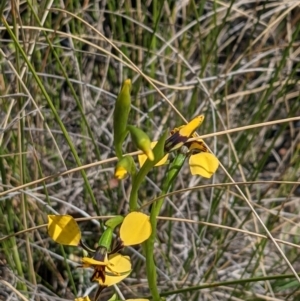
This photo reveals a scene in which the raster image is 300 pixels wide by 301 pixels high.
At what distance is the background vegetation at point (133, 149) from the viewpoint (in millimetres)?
1267

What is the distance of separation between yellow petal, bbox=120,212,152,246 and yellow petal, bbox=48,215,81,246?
2.1 inches

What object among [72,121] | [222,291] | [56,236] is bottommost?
[222,291]

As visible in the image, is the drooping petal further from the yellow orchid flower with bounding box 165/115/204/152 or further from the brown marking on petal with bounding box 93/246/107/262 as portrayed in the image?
the yellow orchid flower with bounding box 165/115/204/152

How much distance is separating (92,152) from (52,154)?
0.30 feet

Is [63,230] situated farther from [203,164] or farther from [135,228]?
[203,164]

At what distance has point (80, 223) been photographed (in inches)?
56.8

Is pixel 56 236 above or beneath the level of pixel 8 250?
above

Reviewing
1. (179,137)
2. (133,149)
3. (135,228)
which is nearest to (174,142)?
(179,137)

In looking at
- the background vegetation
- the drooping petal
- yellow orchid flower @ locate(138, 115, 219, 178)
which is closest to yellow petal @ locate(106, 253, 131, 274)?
the drooping petal

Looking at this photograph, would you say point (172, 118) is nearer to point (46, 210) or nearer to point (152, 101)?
point (152, 101)

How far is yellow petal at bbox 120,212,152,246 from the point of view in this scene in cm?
67

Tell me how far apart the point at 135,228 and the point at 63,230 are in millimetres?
77

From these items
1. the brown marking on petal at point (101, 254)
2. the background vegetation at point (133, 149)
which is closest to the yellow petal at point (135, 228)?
the brown marking on petal at point (101, 254)

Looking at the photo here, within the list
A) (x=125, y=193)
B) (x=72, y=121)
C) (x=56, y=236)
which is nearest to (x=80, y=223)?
(x=125, y=193)
